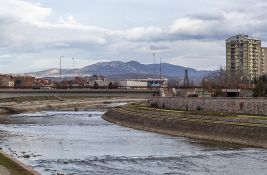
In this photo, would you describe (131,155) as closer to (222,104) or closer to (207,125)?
(207,125)

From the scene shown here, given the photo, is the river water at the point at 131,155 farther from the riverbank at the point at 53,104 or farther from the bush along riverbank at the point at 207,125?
the riverbank at the point at 53,104

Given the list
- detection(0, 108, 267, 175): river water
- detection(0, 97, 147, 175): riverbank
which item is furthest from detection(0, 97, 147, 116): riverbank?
detection(0, 108, 267, 175): river water

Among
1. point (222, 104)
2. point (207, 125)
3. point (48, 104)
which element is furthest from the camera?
point (48, 104)

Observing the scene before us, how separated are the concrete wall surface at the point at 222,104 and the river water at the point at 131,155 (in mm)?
13268

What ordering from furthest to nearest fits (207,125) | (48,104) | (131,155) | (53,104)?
(53,104)
(48,104)
(207,125)
(131,155)

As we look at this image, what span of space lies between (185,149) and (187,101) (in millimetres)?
42532

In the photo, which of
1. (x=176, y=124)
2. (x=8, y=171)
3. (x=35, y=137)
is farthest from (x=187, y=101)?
(x=8, y=171)

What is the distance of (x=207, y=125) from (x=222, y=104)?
1458 centimetres

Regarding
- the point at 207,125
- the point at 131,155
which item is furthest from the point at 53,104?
the point at 131,155

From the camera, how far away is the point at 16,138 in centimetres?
6725

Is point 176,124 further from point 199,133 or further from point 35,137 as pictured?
point 35,137

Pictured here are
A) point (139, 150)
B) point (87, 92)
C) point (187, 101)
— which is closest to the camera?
point (139, 150)

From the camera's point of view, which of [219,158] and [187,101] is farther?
[187,101]

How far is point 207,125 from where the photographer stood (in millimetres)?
70062
